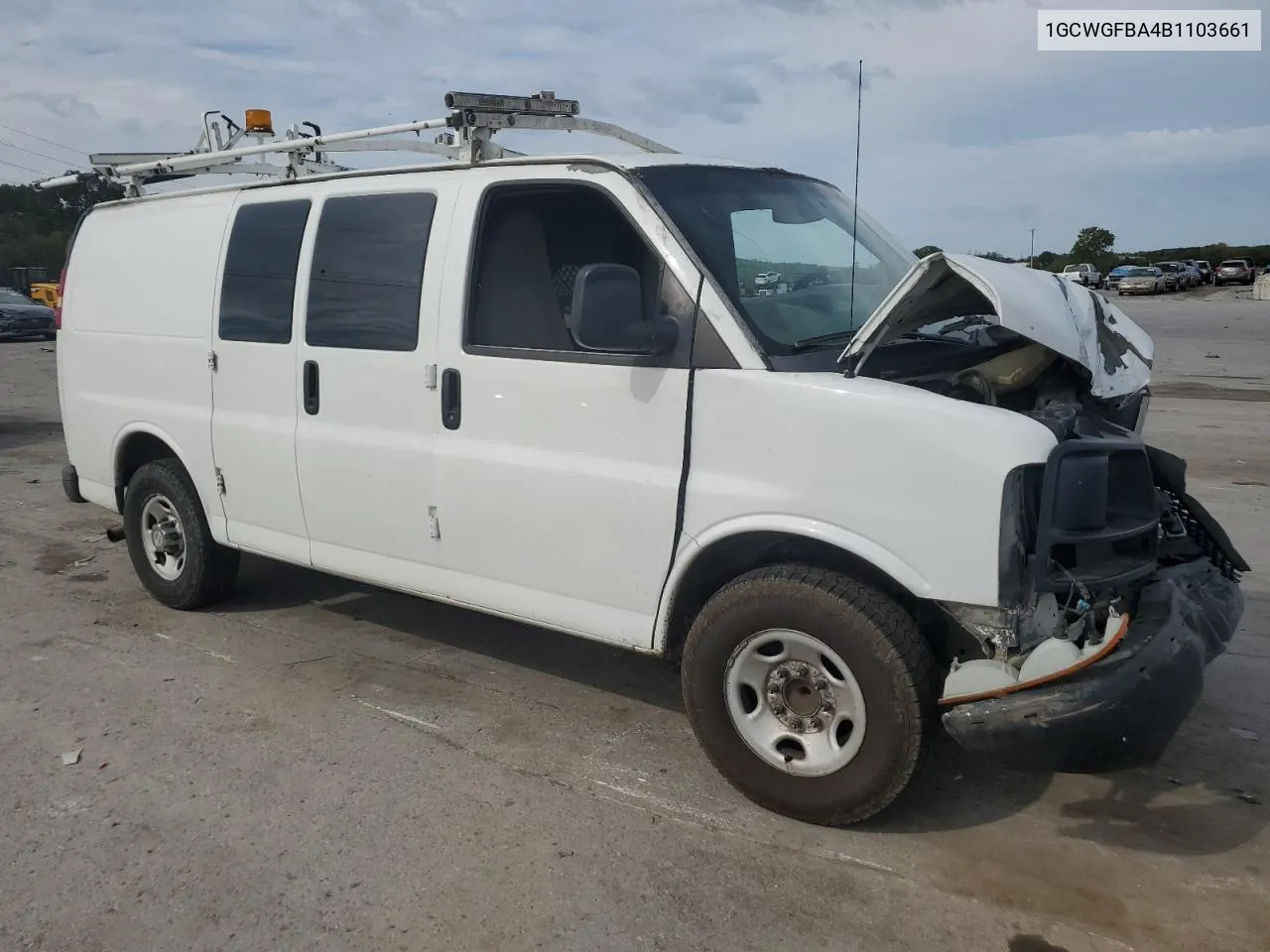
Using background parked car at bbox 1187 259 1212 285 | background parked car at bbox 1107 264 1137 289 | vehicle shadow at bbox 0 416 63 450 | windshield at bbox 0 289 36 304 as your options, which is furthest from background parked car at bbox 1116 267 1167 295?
vehicle shadow at bbox 0 416 63 450

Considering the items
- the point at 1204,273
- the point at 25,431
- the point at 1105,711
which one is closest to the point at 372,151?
the point at 1105,711

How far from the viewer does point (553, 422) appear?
391cm

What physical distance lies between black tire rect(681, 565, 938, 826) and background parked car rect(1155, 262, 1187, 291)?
58355 millimetres

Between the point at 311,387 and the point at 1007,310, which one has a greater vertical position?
the point at 1007,310

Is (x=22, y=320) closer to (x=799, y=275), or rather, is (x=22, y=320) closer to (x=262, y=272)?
(x=262, y=272)

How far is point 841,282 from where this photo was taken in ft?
13.8

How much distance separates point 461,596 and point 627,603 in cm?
87

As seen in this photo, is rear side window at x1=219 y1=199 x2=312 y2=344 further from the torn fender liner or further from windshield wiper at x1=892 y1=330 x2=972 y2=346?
the torn fender liner

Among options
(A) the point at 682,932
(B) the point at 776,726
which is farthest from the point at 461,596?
(A) the point at 682,932

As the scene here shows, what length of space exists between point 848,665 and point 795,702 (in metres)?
0.31

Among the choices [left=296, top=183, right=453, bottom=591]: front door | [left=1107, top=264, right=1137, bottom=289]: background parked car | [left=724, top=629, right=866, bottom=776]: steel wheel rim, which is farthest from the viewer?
[left=1107, top=264, right=1137, bottom=289]: background parked car

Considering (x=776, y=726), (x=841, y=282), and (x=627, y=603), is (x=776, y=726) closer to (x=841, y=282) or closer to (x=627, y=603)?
(x=627, y=603)

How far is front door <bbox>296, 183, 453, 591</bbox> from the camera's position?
4.31m

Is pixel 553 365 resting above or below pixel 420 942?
above
